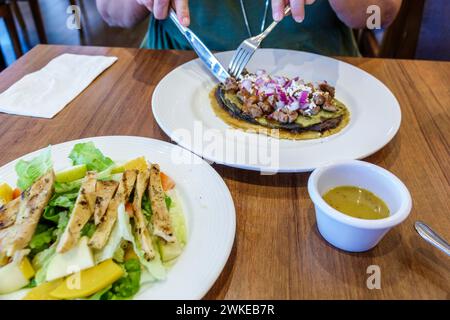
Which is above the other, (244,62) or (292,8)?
(292,8)

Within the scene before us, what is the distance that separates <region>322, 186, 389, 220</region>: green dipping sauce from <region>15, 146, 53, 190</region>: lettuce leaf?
27.8 inches

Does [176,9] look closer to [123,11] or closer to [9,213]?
[123,11]

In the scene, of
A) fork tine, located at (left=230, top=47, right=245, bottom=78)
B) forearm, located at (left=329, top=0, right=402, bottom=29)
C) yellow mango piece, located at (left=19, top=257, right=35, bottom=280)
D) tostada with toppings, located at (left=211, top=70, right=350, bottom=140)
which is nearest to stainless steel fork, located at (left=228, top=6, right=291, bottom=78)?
fork tine, located at (left=230, top=47, right=245, bottom=78)

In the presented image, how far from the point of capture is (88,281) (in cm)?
70

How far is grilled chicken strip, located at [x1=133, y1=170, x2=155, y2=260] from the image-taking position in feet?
2.45

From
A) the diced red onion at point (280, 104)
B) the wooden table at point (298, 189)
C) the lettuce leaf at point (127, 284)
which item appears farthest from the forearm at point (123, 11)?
the lettuce leaf at point (127, 284)

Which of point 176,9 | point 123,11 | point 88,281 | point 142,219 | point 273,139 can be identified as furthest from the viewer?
point 123,11

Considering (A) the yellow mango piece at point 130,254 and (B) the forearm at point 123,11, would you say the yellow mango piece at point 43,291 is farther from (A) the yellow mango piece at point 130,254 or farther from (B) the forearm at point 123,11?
(B) the forearm at point 123,11

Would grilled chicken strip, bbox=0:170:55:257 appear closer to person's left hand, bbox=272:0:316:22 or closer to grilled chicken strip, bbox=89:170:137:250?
grilled chicken strip, bbox=89:170:137:250

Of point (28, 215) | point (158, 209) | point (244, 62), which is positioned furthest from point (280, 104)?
point (28, 215)

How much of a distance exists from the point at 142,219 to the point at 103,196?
0.36ft

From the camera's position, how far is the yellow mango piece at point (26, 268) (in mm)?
718

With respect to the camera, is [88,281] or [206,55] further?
[206,55]

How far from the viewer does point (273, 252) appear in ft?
2.76
